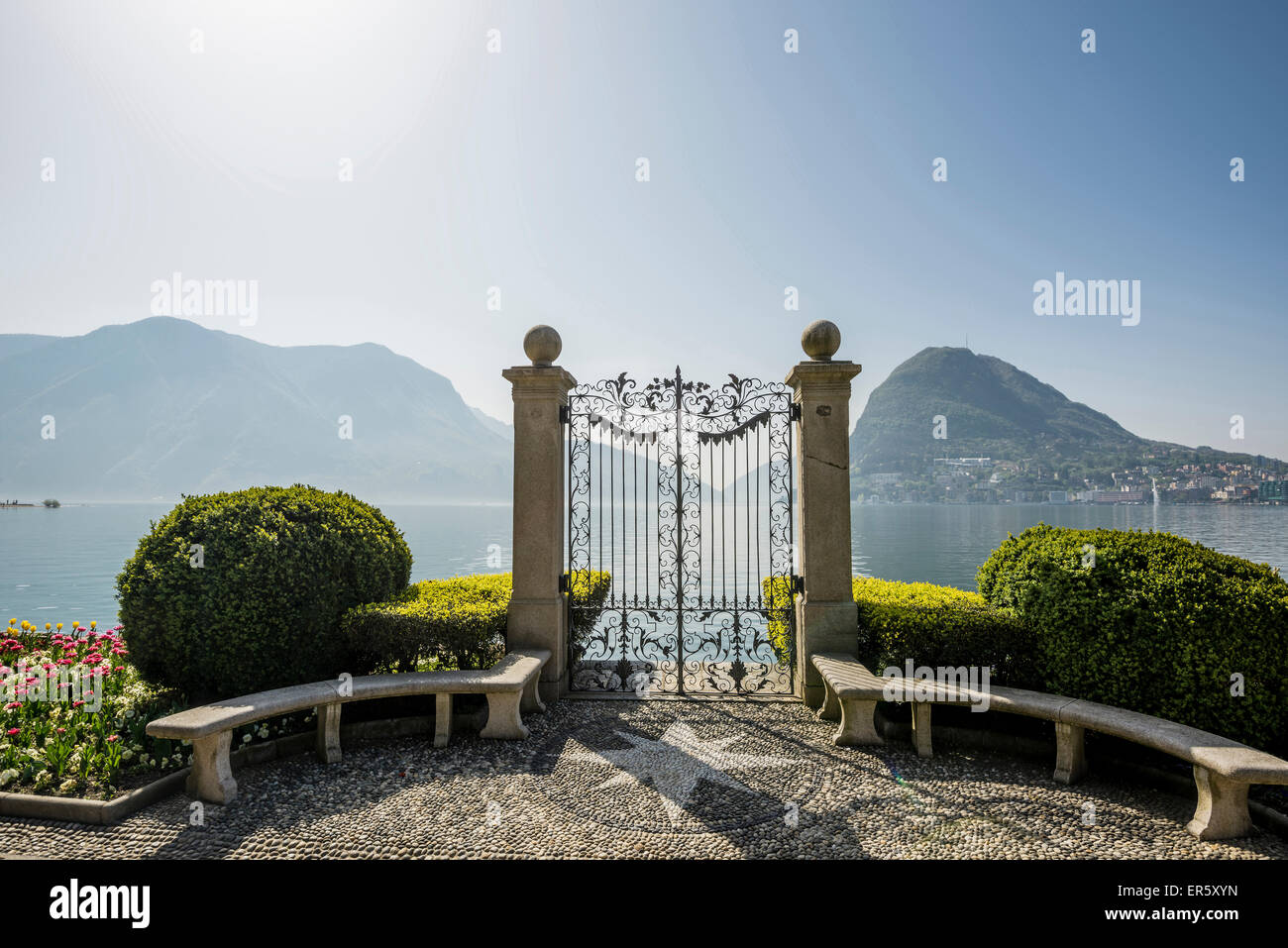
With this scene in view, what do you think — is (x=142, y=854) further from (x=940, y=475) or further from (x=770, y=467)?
(x=940, y=475)

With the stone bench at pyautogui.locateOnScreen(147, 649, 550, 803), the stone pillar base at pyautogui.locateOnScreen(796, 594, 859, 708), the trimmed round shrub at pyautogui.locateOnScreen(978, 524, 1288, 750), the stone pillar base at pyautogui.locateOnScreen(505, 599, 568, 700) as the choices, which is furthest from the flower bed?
the trimmed round shrub at pyautogui.locateOnScreen(978, 524, 1288, 750)

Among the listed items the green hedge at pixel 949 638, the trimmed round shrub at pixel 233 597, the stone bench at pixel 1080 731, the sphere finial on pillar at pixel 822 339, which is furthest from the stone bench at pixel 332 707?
the sphere finial on pillar at pixel 822 339

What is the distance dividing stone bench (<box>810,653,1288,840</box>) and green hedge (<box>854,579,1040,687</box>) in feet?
0.78

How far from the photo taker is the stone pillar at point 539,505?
6750 mm

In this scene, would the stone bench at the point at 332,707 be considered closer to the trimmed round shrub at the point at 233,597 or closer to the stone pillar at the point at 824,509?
the trimmed round shrub at the point at 233,597

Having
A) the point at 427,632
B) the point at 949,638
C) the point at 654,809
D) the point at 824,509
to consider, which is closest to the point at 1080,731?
the point at 949,638

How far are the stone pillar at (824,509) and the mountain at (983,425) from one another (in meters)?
90.7

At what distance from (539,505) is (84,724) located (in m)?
4.22

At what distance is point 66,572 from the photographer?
2744 cm

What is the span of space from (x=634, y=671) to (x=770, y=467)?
10.5 feet

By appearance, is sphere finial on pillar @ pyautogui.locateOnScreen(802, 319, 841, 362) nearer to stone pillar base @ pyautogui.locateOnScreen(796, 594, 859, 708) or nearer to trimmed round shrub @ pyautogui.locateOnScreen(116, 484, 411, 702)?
stone pillar base @ pyautogui.locateOnScreen(796, 594, 859, 708)

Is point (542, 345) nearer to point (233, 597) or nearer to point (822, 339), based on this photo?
point (822, 339)

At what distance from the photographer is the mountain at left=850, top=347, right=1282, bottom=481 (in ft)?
335
